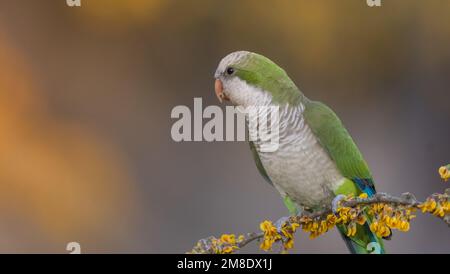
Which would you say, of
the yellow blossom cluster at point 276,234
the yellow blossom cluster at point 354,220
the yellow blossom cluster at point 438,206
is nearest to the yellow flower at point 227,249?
the yellow blossom cluster at point 354,220

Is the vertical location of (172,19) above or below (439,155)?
above

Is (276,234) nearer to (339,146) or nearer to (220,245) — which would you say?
(220,245)

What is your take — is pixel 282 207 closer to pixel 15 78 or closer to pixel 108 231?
pixel 108 231

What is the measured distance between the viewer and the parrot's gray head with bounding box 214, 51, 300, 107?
1216 millimetres

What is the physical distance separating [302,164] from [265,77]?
18 centimetres

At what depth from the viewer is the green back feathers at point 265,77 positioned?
1214mm

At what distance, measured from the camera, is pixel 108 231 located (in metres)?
1.83

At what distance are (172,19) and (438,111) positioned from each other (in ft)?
2.70

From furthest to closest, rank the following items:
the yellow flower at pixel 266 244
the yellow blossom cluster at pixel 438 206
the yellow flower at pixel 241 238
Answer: the yellow flower at pixel 266 244 → the yellow flower at pixel 241 238 → the yellow blossom cluster at pixel 438 206

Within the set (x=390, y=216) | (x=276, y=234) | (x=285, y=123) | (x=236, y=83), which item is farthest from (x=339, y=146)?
(x=390, y=216)

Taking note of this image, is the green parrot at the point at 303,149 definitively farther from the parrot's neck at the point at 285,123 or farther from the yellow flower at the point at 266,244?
the yellow flower at the point at 266,244

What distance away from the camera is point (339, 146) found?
123 cm

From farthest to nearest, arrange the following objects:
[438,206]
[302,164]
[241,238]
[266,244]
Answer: [302,164] → [266,244] → [241,238] → [438,206]

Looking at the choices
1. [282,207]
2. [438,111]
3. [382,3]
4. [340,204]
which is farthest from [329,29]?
[340,204]
